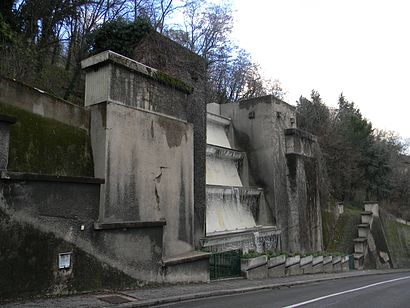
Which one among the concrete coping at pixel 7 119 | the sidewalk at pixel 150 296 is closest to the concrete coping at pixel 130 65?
the concrete coping at pixel 7 119

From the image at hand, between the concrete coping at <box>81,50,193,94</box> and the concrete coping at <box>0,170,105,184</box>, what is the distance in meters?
3.45

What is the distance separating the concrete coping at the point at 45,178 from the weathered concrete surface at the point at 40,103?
160 centimetres

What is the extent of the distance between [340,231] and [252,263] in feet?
65.1

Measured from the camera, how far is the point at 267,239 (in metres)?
20.3

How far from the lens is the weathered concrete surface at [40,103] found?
8828 mm

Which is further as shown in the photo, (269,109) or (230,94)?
(230,94)

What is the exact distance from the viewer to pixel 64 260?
8906 millimetres

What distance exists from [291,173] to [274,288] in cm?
996

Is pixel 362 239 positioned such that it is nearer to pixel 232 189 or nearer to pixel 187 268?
pixel 232 189

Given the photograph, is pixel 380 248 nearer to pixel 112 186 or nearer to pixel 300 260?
pixel 300 260

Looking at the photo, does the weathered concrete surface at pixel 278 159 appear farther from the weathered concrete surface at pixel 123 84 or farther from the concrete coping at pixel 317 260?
the weathered concrete surface at pixel 123 84

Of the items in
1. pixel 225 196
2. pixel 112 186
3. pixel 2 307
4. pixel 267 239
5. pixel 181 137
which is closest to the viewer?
pixel 2 307

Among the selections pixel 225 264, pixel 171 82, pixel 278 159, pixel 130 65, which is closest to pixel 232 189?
pixel 278 159

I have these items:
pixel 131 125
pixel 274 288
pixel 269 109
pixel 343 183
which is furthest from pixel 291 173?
pixel 343 183
